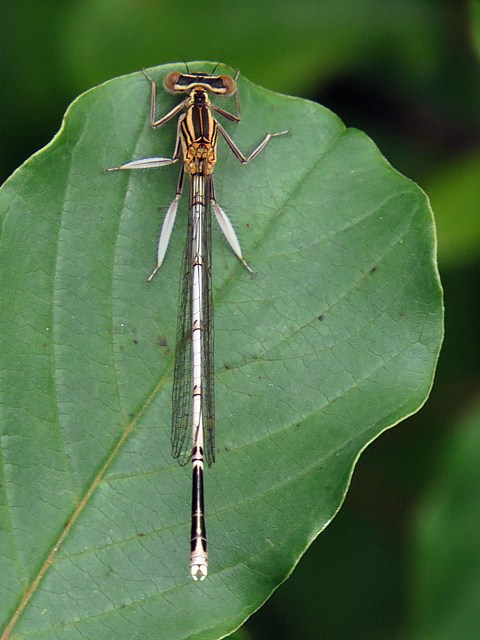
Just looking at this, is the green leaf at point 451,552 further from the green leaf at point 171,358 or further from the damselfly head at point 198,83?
the damselfly head at point 198,83

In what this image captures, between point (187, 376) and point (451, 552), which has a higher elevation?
point (187, 376)

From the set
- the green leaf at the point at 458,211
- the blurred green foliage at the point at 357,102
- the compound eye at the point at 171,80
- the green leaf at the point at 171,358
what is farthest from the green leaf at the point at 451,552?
the compound eye at the point at 171,80

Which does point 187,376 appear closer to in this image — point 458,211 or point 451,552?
point 451,552

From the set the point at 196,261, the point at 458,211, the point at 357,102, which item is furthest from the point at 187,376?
the point at 357,102

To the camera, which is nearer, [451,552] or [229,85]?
[229,85]

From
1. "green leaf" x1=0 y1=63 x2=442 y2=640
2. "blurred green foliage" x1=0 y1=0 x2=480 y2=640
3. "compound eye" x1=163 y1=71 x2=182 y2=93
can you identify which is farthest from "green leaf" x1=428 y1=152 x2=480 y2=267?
"compound eye" x1=163 y1=71 x2=182 y2=93

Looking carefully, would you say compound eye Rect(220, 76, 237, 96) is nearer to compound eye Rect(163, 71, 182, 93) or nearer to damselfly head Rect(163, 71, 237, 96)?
damselfly head Rect(163, 71, 237, 96)

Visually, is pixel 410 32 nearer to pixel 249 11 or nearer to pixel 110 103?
pixel 249 11
